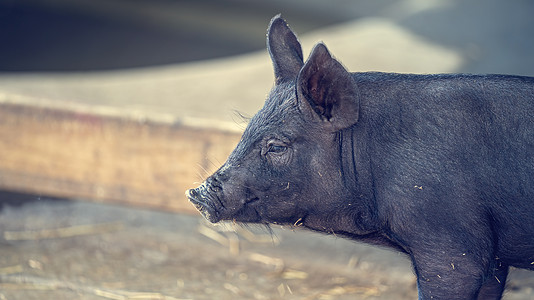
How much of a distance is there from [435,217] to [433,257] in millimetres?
151

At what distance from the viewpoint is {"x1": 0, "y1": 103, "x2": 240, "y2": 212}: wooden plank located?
480cm

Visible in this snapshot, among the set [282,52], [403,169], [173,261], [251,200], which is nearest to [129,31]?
[173,261]

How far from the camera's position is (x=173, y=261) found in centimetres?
482

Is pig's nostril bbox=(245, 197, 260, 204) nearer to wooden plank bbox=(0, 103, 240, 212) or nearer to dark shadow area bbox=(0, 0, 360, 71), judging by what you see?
wooden plank bbox=(0, 103, 240, 212)

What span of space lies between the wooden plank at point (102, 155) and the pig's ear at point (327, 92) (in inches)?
70.7

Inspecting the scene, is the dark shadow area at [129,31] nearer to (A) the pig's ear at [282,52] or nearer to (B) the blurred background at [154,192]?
(B) the blurred background at [154,192]

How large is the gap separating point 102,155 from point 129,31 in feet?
21.4

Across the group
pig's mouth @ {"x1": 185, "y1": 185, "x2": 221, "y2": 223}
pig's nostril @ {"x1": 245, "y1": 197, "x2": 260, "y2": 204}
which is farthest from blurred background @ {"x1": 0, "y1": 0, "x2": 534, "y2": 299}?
pig's mouth @ {"x1": 185, "y1": 185, "x2": 221, "y2": 223}

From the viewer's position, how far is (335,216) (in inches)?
120

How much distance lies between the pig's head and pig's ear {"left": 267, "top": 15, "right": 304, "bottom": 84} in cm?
18

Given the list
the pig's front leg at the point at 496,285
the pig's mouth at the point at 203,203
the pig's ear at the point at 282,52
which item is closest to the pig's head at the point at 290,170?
the pig's mouth at the point at 203,203

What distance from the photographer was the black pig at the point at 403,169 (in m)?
2.84

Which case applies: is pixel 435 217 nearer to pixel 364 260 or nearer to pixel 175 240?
pixel 364 260

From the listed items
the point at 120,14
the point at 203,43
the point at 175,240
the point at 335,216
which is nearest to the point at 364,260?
the point at 175,240
